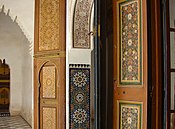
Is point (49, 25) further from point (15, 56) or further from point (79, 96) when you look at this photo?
point (15, 56)

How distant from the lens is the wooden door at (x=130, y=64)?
1.90m

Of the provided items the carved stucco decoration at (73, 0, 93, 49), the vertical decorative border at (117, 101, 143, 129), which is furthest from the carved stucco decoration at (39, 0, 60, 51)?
the vertical decorative border at (117, 101, 143, 129)

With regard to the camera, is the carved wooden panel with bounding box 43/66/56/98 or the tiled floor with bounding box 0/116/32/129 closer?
the carved wooden panel with bounding box 43/66/56/98

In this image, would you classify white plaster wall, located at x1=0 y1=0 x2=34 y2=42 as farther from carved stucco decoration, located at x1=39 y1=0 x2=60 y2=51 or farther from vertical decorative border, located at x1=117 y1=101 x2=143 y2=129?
vertical decorative border, located at x1=117 y1=101 x2=143 y2=129

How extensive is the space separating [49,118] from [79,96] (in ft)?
1.71

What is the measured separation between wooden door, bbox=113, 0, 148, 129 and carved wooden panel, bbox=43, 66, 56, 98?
94.8 inches

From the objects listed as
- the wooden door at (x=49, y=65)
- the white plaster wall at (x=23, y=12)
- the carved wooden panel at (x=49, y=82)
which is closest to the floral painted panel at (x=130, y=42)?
the wooden door at (x=49, y=65)

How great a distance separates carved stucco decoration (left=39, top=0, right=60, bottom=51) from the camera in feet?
14.4

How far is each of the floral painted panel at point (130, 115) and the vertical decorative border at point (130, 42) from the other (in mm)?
127

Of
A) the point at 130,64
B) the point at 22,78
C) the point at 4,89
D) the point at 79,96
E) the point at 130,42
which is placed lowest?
the point at 4,89

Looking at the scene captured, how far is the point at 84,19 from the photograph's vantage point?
4258 millimetres

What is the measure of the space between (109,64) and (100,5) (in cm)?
37

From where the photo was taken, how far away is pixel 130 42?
201 cm

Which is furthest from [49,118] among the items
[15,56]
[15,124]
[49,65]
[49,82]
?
[15,56]
